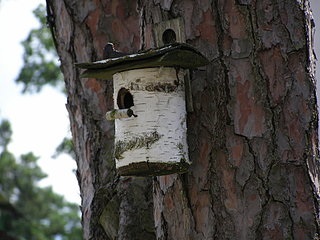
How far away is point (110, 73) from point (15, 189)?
9887 millimetres

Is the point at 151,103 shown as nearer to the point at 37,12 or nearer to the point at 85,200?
the point at 85,200

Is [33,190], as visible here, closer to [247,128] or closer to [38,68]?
[38,68]

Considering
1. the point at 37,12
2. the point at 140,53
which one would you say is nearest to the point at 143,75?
the point at 140,53

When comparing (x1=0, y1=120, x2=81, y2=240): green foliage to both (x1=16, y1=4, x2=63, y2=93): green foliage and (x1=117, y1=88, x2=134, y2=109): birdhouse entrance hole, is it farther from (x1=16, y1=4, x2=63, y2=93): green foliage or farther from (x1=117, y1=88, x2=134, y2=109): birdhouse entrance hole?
(x1=117, y1=88, x2=134, y2=109): birdhouse entrance hole

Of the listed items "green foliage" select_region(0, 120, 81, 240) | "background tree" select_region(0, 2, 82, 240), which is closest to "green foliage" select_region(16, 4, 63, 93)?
"background tree" select_region(0, 2, 82, 240)

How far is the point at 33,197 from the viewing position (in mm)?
12648

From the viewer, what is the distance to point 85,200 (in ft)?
13.6

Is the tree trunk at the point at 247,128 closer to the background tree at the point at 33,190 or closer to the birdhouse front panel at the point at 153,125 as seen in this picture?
the birdhouse front panel at the point at 153,125

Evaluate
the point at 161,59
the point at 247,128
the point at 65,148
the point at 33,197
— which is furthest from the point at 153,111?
the point at 33,197

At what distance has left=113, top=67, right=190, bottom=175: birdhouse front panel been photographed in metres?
2.94

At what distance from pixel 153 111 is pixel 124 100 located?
15 centimetres

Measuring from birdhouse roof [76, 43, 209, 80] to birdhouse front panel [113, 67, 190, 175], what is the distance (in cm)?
4

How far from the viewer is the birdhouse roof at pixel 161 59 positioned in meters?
2.89

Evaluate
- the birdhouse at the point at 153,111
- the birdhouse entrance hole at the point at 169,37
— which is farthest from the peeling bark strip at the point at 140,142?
the birdhouse entrance hole at the point at 169,37
